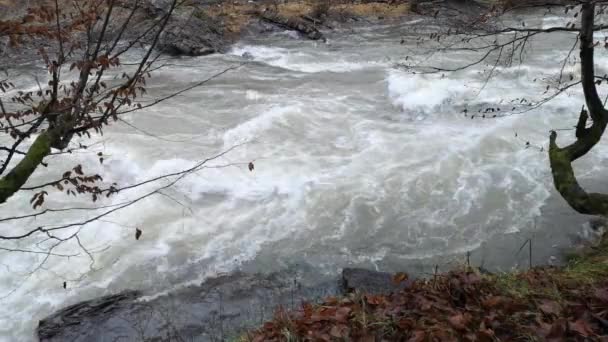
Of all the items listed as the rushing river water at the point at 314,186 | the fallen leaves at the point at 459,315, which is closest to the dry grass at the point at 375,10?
the rushing river water at the point at 314,186

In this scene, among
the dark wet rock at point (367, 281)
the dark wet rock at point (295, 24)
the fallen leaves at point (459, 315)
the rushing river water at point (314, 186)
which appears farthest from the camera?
the dark wet rock at point (295, 24)

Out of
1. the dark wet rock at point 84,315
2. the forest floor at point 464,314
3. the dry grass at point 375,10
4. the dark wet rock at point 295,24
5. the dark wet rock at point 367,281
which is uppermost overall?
the dry grass at point 375,10

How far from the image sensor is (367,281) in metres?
5.89

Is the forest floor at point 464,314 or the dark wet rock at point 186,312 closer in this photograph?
the forest floor at point 464,314

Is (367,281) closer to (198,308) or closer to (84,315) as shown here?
(198,308)

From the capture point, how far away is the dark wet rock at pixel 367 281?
224 inches

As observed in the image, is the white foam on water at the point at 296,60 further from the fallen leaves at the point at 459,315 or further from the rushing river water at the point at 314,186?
the fallen leaves at the point at 459,315

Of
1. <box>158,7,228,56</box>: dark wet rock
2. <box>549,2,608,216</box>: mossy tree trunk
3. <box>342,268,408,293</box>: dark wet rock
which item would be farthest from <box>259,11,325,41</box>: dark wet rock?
<box>549,2,608,216</box>: mossy tree trunk

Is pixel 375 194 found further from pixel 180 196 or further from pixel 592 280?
pixel 592 280

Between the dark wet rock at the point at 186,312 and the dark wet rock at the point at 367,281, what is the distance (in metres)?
0.19

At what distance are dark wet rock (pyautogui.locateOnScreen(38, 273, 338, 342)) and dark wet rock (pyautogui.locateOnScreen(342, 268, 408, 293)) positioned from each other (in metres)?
0.19

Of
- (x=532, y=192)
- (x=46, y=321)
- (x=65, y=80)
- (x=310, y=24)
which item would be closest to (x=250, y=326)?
(x=46, y=321)

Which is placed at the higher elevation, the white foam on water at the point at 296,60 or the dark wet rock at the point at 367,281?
the white foam on water at the point at 296,60

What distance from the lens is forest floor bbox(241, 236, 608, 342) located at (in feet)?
10.7
